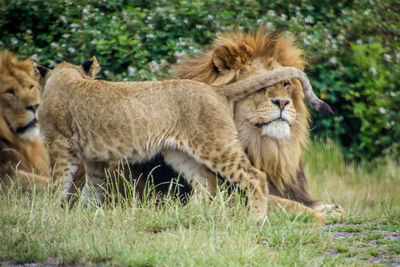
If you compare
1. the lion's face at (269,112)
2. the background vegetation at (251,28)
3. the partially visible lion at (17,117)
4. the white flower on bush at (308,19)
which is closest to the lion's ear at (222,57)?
the lion's face at (269,112)

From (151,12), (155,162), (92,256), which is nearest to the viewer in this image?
(92,256)

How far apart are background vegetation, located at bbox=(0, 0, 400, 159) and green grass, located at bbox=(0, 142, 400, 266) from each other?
2.59 meters

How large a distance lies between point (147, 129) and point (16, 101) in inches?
66.6

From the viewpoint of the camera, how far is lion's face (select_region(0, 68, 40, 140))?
5492mm

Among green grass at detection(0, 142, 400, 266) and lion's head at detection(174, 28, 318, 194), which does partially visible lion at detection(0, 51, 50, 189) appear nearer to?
green grass at detection(0, 142, 400, 266)

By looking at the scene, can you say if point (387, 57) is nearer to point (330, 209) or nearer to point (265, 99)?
point (330, 209)

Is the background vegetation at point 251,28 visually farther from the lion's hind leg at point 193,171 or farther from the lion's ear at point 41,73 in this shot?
the lion's hind leg at point 193,171

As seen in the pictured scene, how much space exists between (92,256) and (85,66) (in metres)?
1.96

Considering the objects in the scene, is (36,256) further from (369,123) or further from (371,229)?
(369,123)

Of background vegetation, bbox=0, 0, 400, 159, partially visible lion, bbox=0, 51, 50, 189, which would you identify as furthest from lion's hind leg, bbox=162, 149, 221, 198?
background vegetation, bbox=0, 0, 400, 159

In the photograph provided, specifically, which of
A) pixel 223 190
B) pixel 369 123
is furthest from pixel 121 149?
pixel 369 123

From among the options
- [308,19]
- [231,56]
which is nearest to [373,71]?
[308,19]

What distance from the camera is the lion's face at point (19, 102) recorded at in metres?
5.49

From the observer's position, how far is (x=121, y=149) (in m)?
4.39
